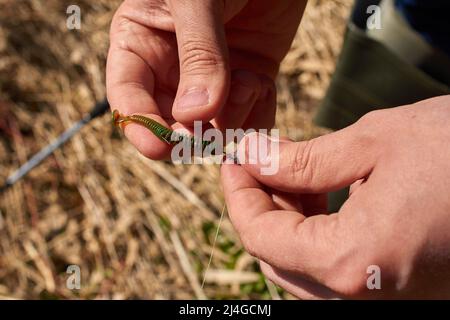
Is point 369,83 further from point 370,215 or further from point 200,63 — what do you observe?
point 370,215

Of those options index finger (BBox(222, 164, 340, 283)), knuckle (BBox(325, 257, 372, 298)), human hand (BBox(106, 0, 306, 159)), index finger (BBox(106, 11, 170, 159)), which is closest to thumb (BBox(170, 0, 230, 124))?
human hand (BBox(106, 0, 306, 159))

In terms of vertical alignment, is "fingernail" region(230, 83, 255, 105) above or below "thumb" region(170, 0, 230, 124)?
below

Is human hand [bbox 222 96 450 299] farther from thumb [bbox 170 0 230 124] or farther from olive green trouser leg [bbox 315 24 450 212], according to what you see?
olive green trouser leg [bbox 315 24 450 212]

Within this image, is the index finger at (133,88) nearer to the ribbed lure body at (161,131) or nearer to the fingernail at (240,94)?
the ribbed lure body at (161,131)

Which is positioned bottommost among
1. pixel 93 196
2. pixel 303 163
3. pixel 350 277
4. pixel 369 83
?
pixel 93 196

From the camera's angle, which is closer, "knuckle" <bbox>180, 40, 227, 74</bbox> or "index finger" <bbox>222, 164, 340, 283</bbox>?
"index finger" <bbox>222, 164, 340, 283</bbox>

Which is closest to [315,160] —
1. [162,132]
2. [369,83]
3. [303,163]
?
[303,163]

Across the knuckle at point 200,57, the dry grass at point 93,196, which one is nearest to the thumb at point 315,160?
the knuckle at point 200,57
